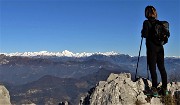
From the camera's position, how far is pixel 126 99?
614 inches

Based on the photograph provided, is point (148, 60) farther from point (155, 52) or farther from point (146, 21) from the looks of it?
point (146, 21)

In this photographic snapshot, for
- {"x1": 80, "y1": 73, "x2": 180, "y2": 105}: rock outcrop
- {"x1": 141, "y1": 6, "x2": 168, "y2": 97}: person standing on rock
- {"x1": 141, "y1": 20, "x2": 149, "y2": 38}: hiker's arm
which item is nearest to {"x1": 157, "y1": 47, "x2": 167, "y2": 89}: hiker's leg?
{"x1": 141, "y1": 6, "x2": 168, "y2": 97}: person standing on rock

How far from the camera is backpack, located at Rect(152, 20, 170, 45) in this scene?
15.4m

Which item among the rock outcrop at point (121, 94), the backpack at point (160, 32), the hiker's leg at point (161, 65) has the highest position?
the backpack at point (160, 32)

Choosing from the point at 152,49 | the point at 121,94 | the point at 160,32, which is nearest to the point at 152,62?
the point at 152,49

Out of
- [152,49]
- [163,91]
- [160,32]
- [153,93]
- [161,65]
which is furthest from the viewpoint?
[161,65]

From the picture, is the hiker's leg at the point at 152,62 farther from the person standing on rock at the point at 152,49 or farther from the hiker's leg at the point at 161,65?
the hiker's leg at the point at 161,65

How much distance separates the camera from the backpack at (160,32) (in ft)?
50.6

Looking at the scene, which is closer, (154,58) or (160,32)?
(160,32)

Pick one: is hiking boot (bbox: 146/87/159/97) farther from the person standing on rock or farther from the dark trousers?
the dark trousers

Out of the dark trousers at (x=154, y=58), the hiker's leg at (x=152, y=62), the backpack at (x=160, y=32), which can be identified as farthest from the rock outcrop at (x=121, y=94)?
the backpack at (x=160, y=32)

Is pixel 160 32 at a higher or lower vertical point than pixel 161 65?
higher

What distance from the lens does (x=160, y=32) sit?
50.6 ft

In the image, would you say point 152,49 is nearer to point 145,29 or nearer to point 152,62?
point 152,62
